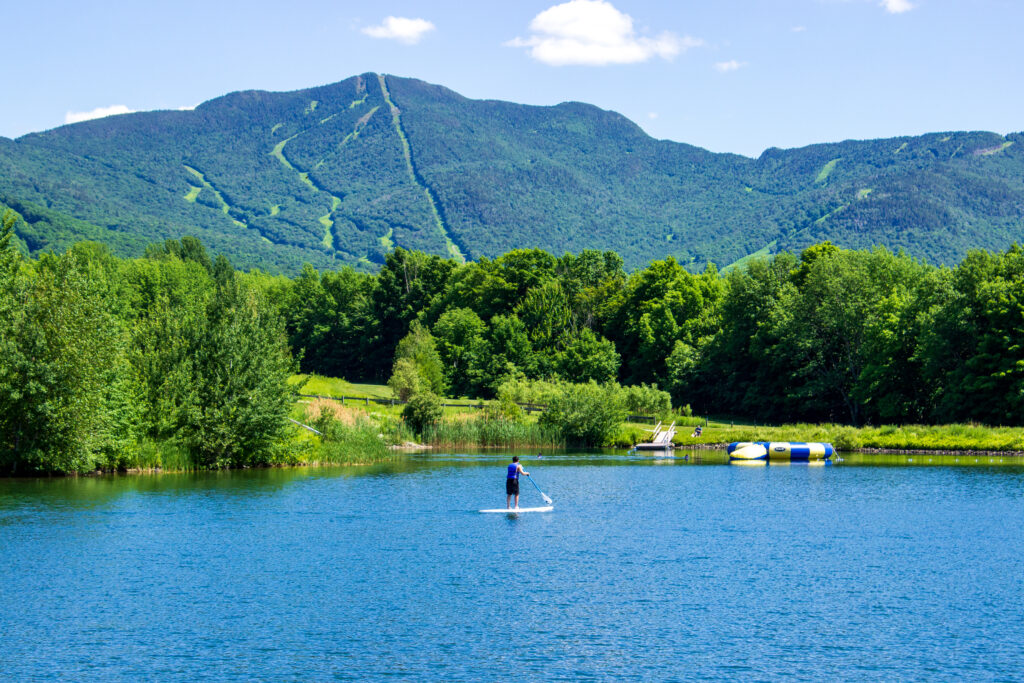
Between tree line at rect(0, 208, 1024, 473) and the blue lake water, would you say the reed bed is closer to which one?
tree line at rect(0, 208, 1024, 473)

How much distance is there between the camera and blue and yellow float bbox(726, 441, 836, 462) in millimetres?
70188

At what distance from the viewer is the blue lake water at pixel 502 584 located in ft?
69.4

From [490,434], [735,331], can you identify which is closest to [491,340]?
[735,331]

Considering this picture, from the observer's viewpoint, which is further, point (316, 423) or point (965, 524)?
point (316, 423)

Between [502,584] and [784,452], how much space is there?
47.0 metres

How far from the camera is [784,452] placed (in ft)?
233

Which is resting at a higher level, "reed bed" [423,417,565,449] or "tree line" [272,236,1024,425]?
"tree line" [272,236,1024,425]

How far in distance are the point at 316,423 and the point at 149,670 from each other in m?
47.5

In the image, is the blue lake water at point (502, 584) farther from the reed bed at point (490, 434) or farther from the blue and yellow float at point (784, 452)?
the reed bed at point (490, 434)

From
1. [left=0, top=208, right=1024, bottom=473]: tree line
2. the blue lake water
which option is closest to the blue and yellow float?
[left=0, top=208, right=1024, bottom=473]: tree line

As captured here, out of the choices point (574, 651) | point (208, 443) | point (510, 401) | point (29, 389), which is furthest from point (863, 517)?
point (510, 401)

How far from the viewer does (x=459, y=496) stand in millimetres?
47375

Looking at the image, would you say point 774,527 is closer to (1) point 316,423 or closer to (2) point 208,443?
(2) point 208,443

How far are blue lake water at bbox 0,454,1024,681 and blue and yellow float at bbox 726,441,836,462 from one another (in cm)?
2088
